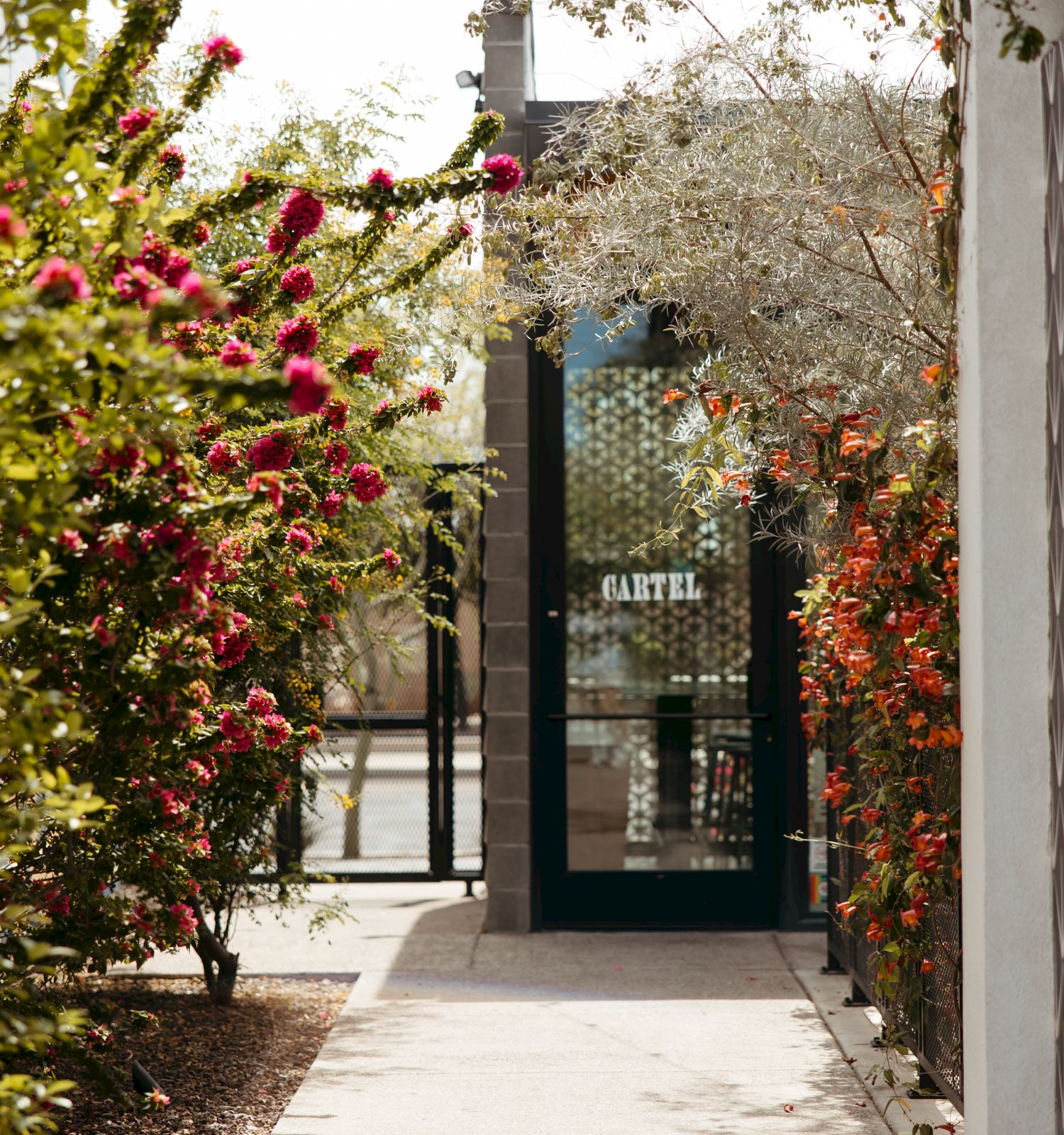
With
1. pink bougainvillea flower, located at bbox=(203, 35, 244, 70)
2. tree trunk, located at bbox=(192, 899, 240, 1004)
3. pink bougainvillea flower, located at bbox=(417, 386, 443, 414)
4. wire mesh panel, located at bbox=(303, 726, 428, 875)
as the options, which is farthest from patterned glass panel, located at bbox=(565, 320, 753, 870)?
pink bougainvillea flower, located at bbox=(203, 35, 244, 70)

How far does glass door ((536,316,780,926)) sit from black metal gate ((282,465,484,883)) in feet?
2.18

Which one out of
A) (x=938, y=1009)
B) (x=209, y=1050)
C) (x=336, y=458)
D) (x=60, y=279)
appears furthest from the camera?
(x=209, y=1050)

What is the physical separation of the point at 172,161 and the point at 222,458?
0.82 metres

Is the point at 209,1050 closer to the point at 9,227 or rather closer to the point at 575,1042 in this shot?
the point at 575,1042

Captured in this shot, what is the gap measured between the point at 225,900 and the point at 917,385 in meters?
3.42

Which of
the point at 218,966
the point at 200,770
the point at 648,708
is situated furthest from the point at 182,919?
the point at 648,708

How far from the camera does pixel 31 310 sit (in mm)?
1872

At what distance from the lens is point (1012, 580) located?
2678 mm

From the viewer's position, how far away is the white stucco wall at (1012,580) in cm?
265

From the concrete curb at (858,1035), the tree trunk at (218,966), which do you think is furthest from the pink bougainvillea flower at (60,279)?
the tree trunk at (218,966)

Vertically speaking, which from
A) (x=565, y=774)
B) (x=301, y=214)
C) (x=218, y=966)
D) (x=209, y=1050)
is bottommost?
(x=209, y=1050)

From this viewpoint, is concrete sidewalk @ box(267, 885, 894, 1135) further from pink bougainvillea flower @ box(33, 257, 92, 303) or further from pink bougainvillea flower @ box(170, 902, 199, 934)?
pink bougainvillea flower @ box(33, 257, 92, 303)

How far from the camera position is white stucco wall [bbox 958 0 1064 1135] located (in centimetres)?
265

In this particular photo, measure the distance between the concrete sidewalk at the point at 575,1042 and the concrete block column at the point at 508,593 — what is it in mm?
409
